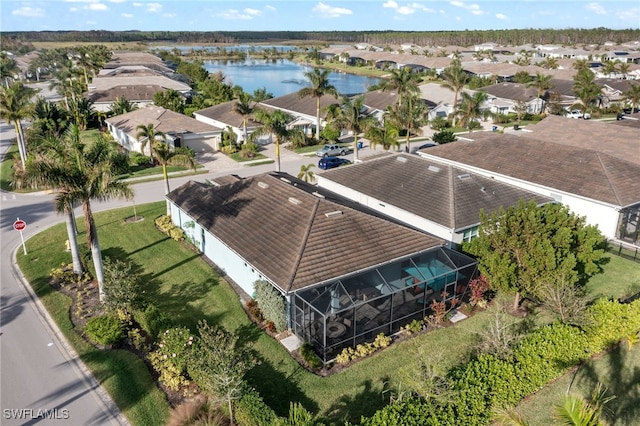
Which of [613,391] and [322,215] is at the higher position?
[322,215]

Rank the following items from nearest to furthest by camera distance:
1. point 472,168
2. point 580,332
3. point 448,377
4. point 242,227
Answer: point 448,377
point 580,332
point 242,227
point 472,168

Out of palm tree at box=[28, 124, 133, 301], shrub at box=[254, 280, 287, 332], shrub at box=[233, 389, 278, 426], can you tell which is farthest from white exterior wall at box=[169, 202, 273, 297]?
shrub at box=[233, 389, 278, 426]

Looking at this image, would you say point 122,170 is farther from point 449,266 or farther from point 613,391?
point 613,391

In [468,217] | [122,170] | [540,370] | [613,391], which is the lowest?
[613,391]

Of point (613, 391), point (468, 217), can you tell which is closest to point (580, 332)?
point (613, 391)

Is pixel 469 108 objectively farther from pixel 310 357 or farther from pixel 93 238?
pixel 93 238

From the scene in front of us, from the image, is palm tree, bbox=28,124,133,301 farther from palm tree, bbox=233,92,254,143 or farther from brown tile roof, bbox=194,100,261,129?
brown tile roof, bbox=194,100,261,129

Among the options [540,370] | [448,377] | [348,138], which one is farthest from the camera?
[348,138]
